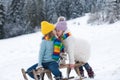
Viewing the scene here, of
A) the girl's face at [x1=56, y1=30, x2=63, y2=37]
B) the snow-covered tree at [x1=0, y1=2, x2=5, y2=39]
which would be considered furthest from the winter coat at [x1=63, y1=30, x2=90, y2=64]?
the snow-covered tree at [x1=0, y1=2, x2=5, y2=39]

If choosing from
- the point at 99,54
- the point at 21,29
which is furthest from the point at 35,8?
the point at 99,54

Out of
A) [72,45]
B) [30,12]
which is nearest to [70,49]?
[72,45]

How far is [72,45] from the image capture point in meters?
9.02

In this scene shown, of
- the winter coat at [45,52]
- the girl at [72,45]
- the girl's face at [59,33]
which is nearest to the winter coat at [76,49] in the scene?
the girl at [72,45]

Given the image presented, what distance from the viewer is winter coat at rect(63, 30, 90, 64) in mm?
8984

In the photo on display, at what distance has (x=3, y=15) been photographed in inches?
2180

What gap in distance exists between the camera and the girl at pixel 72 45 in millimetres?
8984

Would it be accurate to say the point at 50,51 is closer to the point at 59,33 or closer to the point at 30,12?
the point at 59,33

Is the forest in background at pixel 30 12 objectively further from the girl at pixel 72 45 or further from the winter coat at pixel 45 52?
the winter coat at pixel 45 52

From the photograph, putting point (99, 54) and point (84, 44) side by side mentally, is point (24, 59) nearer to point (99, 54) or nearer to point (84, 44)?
point (99, 54)

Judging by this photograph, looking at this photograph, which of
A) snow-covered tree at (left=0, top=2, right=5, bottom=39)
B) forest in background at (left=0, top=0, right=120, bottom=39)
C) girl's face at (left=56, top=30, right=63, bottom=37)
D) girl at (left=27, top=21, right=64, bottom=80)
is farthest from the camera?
forest in background at (left=0, top=0, right=120, bottom=39)

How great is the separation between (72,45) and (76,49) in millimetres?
459

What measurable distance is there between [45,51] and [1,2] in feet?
145

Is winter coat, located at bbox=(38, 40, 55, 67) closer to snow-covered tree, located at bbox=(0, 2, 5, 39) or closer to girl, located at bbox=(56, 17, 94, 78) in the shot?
girl, located at bbox=(56, 17, 94, 78)
